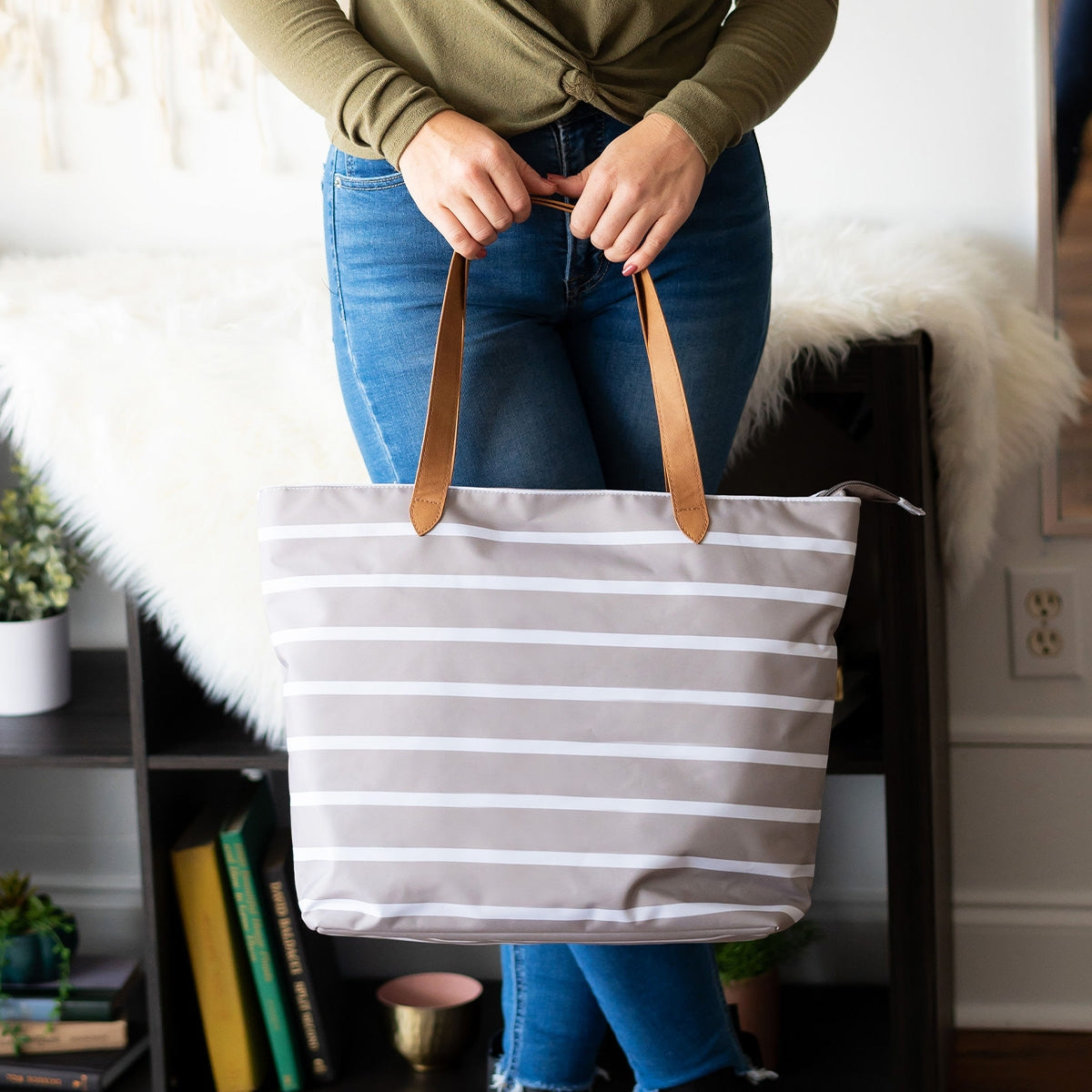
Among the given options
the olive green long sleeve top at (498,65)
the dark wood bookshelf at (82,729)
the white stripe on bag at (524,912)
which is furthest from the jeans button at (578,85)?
the dark wood bookshelf at (82,729)

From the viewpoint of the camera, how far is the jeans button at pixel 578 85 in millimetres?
712

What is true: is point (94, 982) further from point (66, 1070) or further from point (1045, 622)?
point (1045, 622)

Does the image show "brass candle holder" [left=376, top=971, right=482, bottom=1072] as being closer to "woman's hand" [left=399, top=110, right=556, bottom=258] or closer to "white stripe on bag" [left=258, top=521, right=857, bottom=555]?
"white stripe on bag" [left=258, top=521, right=857, bottom=555]

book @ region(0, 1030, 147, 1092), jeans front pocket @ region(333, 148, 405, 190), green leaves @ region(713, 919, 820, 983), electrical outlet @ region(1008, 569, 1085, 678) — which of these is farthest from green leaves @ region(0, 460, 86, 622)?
electrical outlet @ region(1008, 569, 1085, 678)

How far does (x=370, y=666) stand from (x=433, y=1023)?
30.2 inches

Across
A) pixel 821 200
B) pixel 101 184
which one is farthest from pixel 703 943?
pixel 101 184

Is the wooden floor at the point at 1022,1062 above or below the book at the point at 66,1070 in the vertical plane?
below

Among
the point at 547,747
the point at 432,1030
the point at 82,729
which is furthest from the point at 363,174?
the point at 432,1030

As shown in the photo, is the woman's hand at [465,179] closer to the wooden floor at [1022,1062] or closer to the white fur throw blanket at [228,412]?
the white fur throw blanket at [228,412]

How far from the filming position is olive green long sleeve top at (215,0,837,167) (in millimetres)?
705

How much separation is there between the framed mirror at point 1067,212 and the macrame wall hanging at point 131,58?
1013 millimetres

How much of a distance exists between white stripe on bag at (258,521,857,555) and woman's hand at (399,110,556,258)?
170mm

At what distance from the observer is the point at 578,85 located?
71cm

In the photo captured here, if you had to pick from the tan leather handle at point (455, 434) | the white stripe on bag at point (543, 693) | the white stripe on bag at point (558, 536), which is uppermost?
the tan leather handle at point (455, 434)
